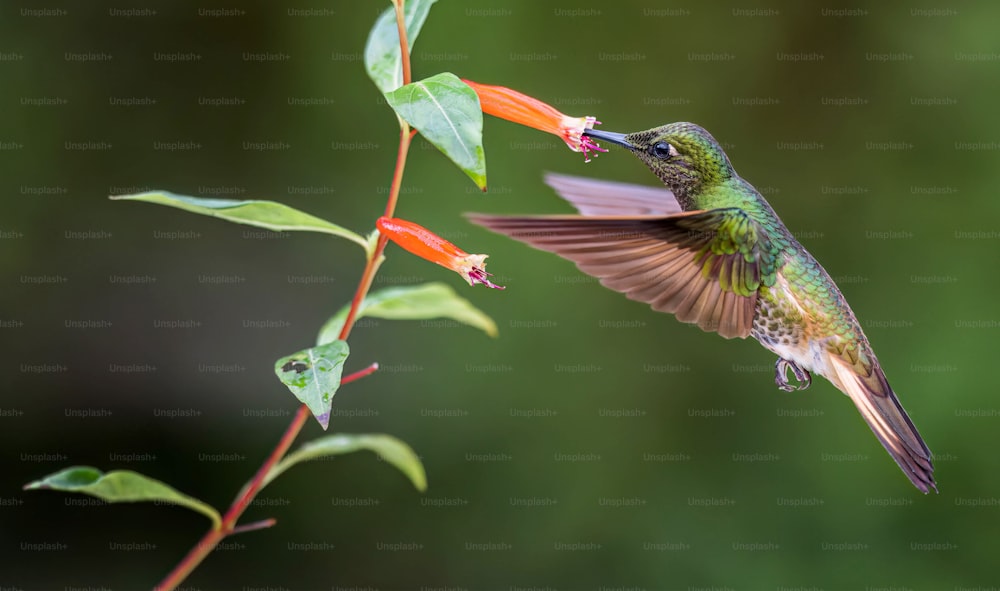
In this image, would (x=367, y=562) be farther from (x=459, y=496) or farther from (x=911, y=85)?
(x=911, y=85)

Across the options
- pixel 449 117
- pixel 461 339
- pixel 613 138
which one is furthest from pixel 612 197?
pixel 461 339

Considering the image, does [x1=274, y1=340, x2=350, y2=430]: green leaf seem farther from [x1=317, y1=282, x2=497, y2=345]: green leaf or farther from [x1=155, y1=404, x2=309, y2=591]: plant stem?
[x1=317, y1=282, x2=497, y2=345]: green leaf

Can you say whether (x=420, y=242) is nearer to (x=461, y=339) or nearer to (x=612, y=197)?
(x=612, y=197)

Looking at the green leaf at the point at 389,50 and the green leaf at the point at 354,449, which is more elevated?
the green leaf at the point at 389,50

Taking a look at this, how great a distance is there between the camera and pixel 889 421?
1.87 meters

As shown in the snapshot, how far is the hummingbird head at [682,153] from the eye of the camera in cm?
179

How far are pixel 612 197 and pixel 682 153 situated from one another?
0.57 m

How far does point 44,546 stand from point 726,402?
12.6ft

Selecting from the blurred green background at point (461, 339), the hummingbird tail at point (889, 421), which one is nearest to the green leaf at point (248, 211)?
the hummingbird tail at point (889, 421)

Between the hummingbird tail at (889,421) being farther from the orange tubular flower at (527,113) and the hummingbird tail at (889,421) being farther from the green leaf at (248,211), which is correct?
the green leaf at (248,211)

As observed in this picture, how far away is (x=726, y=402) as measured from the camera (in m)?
5.14

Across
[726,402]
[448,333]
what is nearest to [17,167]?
[448,333]

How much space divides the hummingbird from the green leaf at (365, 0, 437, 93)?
514 mm

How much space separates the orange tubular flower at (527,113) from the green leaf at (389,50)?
0.28m
